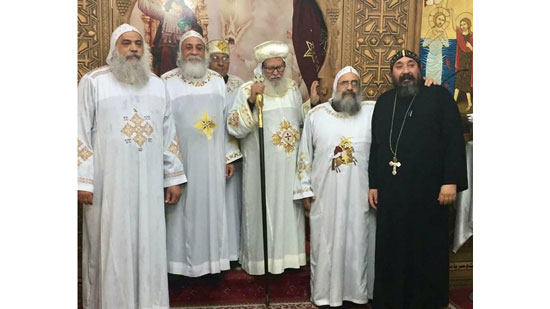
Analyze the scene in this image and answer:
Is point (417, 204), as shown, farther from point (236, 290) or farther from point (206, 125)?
point (206, 125)

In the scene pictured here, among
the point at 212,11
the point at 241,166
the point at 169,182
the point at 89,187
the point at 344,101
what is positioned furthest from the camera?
the point at 212,11

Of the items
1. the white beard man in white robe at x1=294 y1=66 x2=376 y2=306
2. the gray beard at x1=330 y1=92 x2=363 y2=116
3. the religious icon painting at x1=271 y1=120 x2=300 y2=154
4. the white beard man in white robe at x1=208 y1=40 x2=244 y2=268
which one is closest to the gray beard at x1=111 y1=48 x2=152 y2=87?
the white beard man in white robe at x1=208 y1=40 x2=244 y2=268

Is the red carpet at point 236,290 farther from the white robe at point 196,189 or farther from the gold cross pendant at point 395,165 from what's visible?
the gold cross pendant at point 395,165

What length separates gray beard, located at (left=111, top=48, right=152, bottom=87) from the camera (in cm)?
392

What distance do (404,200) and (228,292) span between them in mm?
1715

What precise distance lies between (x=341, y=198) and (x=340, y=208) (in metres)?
0.09

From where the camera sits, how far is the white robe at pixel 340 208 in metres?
4.37

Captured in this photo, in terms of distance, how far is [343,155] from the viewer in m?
4.36

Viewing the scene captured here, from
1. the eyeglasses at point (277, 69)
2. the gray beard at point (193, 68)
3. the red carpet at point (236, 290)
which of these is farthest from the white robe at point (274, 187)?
the gray beard at point (193, 68)

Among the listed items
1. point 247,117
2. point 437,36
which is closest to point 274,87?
point 247,117

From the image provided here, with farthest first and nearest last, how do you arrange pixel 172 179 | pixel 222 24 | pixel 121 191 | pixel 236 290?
pixel 222 24
pixel 236 290
pixel 172 179
pixel 121 191

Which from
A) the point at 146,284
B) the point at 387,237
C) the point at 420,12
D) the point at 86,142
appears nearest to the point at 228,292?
the point at 146,284

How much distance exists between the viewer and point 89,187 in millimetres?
3752

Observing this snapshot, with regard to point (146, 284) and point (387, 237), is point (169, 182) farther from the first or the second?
point (387, 237)
